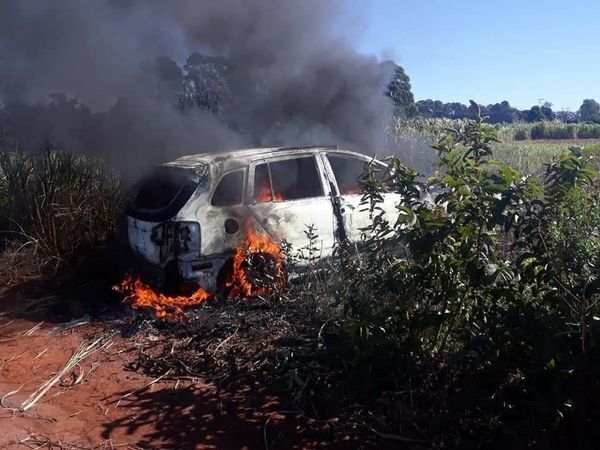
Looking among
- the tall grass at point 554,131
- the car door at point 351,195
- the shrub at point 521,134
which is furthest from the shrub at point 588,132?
the car door at point 351,195

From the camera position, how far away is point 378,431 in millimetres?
3523

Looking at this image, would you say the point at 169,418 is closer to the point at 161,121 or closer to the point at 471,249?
the point at 471,249

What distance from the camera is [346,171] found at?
677 cm

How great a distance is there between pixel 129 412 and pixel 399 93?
44.6ft

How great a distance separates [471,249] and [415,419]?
1108 millimetres

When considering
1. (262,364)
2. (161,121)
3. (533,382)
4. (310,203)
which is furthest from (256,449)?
(161,121)

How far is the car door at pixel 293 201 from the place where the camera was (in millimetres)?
6039

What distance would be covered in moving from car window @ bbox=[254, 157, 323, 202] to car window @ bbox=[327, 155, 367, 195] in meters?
0.27

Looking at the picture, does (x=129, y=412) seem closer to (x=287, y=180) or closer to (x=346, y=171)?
(x=287, y=180)

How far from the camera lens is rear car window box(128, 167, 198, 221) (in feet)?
18.7

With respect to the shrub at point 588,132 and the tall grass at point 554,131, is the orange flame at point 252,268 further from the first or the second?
the shrub at point 588,132

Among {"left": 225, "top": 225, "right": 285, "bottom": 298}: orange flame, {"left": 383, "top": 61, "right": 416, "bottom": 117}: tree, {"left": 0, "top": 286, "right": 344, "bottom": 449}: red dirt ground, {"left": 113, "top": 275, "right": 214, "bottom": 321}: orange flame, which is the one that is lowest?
{"left": 0, "top": 286, "right": 344, "bottom": 449}: red dirt ground

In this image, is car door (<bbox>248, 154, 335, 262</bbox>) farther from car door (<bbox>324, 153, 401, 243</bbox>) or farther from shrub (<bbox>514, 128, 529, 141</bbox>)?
shrub (<bbox>514, 128, 529, 141</bbox>)

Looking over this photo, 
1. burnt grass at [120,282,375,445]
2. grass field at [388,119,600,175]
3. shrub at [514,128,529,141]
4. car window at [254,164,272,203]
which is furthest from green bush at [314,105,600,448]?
shrub at [514,128,529,141]
